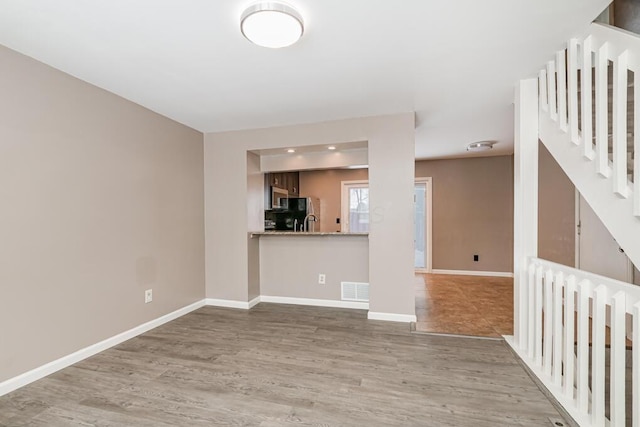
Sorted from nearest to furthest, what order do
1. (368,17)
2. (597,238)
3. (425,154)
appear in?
1. (368,17)
2. (597,238)
3. (425,154)

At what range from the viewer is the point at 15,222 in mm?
1955

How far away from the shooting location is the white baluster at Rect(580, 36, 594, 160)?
1.74 meters

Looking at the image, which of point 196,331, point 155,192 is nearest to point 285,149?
point 155,192

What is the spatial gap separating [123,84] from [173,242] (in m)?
1.64

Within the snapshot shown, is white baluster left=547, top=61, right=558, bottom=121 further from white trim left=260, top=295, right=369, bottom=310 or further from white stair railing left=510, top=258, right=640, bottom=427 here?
white trim left=260, top=295, right=369, bottom=310

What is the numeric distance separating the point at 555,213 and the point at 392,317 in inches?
112

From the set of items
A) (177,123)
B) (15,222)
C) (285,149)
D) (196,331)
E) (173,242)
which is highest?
(177,123)

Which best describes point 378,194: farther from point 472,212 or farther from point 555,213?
point 472,212

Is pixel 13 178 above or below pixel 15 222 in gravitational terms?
above

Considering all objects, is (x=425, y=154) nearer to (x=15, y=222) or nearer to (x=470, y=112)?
(x=470, y=112)

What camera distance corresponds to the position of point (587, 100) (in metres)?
1.75

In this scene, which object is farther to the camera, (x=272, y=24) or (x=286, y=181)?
(x=286, y=181)

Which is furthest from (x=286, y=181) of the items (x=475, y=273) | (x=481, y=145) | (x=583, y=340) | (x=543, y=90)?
(x=583, y=340)

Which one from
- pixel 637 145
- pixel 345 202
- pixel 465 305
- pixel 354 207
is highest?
pixel 637 145
